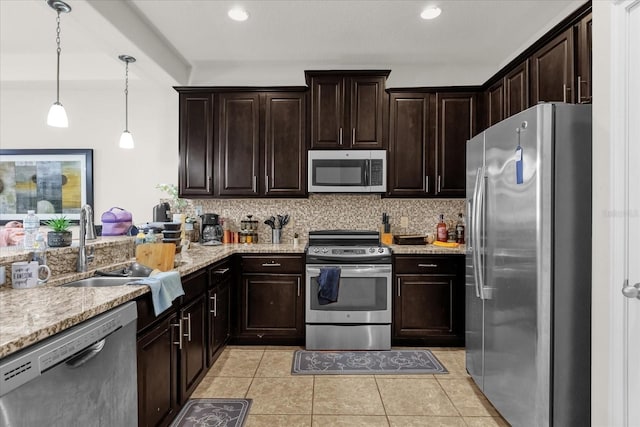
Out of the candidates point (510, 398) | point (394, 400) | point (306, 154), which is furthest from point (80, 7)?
point (510, 398)

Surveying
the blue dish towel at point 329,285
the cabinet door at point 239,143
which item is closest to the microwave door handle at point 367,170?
the blue dish towel at point 329,285

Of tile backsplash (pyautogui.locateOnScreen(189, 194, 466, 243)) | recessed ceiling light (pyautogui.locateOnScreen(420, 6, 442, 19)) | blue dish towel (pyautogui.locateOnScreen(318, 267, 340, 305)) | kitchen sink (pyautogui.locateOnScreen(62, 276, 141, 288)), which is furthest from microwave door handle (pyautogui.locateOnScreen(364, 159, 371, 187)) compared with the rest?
kitchen sink (pyautogui.locateOnScreen(62, 276, 141, 288))

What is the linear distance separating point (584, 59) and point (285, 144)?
2.47 meters

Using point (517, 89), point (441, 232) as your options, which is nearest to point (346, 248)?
point (441, 232)

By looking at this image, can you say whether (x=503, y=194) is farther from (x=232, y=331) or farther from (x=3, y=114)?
(x=3, y=114)

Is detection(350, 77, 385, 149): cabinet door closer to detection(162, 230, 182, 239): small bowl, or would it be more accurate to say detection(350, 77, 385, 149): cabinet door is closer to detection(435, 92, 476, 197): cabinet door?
detection(435, 92, 476, 197): cabinet door

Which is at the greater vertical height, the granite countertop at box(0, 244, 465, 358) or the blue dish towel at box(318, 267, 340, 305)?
the granite countertop at box(0, 244, 465, 358)

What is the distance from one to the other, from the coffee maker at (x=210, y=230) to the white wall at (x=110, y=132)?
0.68m

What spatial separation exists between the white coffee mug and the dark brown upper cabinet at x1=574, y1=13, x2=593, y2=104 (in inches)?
124

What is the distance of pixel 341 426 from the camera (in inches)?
85.2

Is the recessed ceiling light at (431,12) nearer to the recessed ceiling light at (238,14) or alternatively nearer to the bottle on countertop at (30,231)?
the recessed ceiling light at (238,14)

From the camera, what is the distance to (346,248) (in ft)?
11.2

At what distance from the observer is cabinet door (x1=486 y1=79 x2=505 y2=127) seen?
3262 millimetres

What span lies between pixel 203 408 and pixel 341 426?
0.90m
